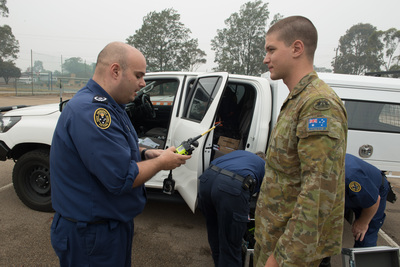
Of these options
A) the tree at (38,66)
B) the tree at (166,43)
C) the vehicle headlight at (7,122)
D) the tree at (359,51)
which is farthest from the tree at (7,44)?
the tree at (359,51)

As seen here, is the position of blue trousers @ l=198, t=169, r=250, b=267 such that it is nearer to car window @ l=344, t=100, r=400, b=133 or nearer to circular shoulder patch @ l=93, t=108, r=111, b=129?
circular shoulder patch @ l=93, t=108, r=111, b=129

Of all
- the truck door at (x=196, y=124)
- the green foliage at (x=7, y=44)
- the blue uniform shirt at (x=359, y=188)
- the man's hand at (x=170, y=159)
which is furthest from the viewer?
the green foliage at (x=7, y=44)

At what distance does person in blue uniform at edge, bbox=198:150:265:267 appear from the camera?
1.97m

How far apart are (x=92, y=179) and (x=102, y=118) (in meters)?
0.31

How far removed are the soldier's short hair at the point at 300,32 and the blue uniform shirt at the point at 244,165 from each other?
1.10 m

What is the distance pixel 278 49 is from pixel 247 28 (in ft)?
121

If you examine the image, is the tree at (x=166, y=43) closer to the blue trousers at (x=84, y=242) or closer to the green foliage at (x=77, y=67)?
the green foliage at (x=77, y=67)

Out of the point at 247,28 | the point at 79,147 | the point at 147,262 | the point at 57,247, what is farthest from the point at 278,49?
the point at 247,28

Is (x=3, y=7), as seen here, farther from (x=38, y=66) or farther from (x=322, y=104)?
A: (x=322, y=104)

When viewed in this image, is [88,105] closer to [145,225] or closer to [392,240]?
[145,225]

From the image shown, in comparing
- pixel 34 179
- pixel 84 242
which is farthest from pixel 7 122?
pixel 84 242

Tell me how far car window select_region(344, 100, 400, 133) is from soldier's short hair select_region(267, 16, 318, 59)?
7.52ft

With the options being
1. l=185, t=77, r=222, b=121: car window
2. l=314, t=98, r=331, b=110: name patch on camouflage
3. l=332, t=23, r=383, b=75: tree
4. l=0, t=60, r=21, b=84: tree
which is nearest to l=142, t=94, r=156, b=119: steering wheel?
l=185, t=77, r=222, b=121: car window

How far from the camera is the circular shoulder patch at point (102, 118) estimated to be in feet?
3.82
